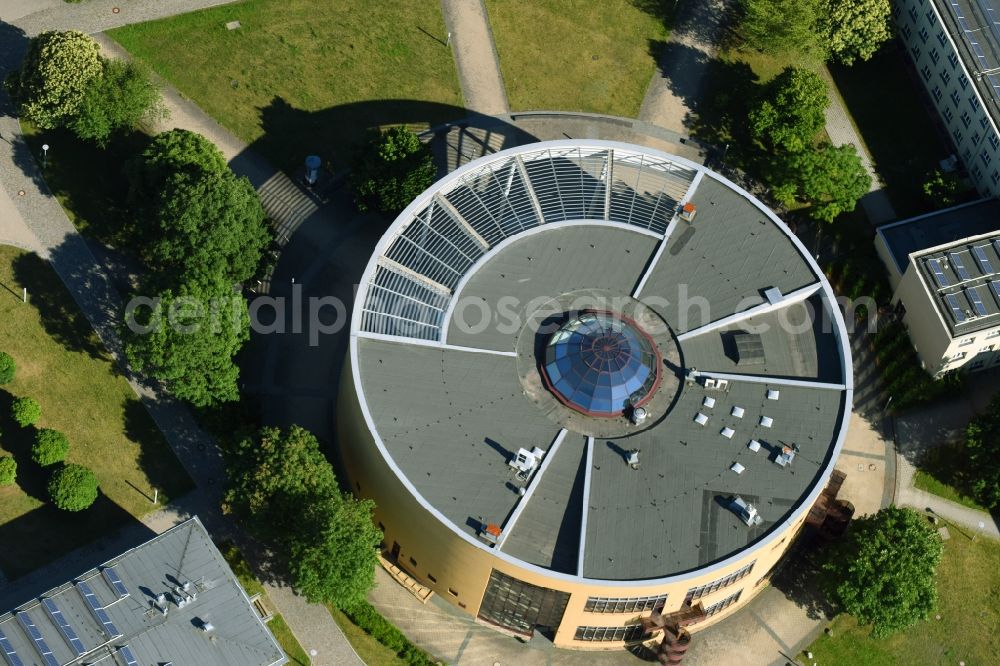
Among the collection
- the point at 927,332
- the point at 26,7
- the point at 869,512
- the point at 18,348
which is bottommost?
the point at 869,512

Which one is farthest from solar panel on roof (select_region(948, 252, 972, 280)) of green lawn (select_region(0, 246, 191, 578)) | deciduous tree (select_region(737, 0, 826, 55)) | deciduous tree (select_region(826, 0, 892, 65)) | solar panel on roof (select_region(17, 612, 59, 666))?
solar panel on roof (select_region(17, 612, 59, 666))

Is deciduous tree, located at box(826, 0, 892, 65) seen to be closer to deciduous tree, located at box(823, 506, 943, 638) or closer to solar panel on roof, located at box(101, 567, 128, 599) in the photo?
deciduous tree, located at box(823, 506, 943, 638)

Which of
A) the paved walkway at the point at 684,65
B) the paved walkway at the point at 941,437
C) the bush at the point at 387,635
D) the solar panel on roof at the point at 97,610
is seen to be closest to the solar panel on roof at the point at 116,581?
the solar panel on roof at the point at 97,610

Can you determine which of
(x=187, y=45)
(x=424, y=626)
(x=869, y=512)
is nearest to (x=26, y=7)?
(x=187, y=45)

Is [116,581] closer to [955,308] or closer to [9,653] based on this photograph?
[9,653]

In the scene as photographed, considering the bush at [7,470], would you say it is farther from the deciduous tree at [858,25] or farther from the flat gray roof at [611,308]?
the deciduous tree at [858,25]

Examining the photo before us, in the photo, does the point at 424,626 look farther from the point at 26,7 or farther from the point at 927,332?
the point at 26,7
